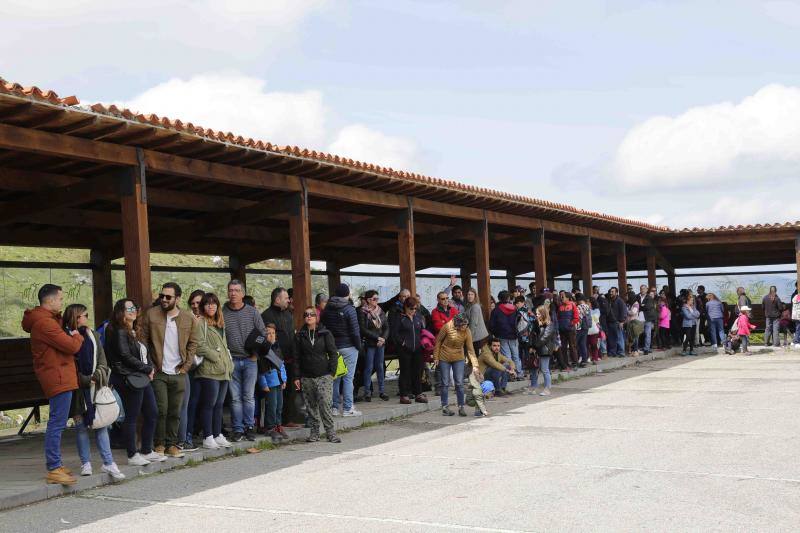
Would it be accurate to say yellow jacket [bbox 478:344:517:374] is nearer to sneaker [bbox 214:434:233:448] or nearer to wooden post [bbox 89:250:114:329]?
sneaker [bbox 214:434:233:448]

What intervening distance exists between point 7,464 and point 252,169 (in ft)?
14.2

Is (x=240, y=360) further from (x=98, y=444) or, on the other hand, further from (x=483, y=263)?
(x=483, y=263)

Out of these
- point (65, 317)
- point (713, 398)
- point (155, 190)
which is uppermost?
point (155, 190)

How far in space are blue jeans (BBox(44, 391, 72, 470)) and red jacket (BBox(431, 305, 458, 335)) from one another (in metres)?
6.47

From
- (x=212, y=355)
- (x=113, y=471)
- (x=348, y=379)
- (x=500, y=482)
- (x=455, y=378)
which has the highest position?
(x=212, y=355)

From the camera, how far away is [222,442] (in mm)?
8992

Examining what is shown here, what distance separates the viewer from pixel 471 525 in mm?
5480

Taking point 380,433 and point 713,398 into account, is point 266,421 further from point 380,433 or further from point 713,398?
point 713,398

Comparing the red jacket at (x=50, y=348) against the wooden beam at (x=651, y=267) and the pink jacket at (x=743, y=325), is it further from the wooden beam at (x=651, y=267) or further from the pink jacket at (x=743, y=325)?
the wooden beam at (x=651, y=267)

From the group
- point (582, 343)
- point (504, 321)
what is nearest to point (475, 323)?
point (504, 321)

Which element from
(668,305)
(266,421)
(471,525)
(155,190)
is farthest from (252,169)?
(668,305)

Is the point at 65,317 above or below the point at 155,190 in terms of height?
below

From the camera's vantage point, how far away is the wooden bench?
41.1ft

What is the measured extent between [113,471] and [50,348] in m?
1.21
